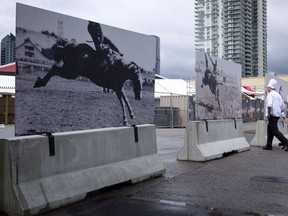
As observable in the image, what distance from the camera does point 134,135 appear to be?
682cm

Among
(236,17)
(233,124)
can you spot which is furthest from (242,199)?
(236,17)

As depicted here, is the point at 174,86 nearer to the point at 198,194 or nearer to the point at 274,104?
the point at 274,104

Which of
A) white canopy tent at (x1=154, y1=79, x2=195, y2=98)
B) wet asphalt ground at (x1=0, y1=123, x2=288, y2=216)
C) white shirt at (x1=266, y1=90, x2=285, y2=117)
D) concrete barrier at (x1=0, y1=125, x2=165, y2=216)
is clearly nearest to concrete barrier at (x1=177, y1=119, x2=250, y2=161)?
wet asphalt ground at (x1=0, y1=123, x2=288, y2=216)

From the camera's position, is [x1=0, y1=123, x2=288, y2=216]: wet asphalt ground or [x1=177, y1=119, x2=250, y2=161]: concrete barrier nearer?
[x1=0, y1=123, x2=288, y2=216]: wet asphalt ground

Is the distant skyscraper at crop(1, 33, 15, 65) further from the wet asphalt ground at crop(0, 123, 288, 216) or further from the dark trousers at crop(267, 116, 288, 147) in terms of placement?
the dark trousers at crop(267, 116, 288, 147)

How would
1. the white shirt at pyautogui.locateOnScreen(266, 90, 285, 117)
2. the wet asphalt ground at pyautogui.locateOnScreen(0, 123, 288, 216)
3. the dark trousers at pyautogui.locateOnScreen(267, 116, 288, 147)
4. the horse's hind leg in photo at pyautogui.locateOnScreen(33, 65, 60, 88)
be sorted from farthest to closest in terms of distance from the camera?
the white shirt at pyautogui.locateOnScreen(266, 90, 285, 117) < the dark trousers at pyautogui.locateOnScreen(267, 116, 288, 147) < the horse's hind leg in photo at pyautogui.locateOnScreen(33, 65, 60, 88) < the wet asphalt ground at pyautogui.locateOnScreen(0, 123, 288, 216)

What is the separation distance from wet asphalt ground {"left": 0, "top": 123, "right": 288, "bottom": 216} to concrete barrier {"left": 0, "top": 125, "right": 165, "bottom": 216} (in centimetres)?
16

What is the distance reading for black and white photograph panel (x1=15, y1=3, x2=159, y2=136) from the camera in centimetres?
486

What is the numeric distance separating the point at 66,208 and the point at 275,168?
5.06 metres

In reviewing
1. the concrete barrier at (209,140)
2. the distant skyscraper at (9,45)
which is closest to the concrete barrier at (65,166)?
the distant skyscraper at (9,45)

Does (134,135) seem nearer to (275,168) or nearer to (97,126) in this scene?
(97,126)

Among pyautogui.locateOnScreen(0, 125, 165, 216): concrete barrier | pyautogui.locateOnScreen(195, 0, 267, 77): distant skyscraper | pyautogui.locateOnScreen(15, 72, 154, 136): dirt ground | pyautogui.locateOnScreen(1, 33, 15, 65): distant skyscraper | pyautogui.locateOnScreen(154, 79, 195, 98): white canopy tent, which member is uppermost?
pyautogui.locateOnScreen(195, 0, 267, 77): distant skyscraper

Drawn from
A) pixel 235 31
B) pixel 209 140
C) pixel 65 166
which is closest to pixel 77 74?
pixel 65 166

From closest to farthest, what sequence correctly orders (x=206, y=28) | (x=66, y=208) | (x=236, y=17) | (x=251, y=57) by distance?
1. (x=66, y=208)
2. (x=206, y=28)
3. (x=236, y=17)
4. (x=251, y=57)
